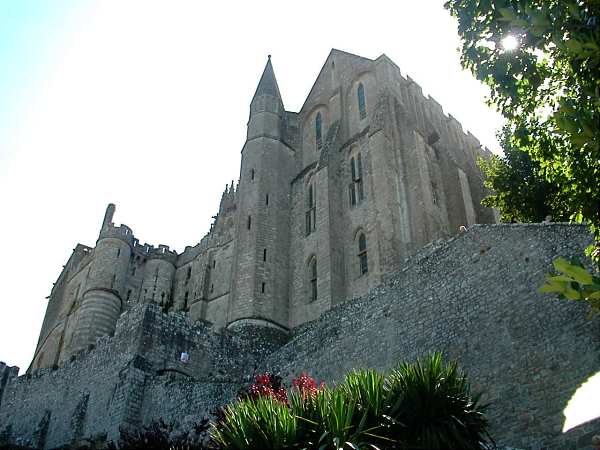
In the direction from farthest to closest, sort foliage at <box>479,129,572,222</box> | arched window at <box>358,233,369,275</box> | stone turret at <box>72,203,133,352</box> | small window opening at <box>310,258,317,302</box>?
1. stone turret at <box>72,203,133,352</box>
2. small window opening at <box>310,258,317,302</box>
3. arched window at <box>358,233,369,275</box>
4. foliage at <box>479,129,572,222</box>

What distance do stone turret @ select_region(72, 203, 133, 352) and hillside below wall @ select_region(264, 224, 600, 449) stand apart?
2101 centimetres

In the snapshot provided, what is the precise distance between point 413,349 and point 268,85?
2379 cm

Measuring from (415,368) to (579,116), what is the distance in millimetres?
4419

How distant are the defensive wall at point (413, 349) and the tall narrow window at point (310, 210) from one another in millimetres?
6769

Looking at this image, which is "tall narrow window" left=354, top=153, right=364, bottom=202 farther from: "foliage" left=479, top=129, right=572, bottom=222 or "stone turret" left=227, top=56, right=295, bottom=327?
"foliage" left=479, top=129, right=572, bottom=222

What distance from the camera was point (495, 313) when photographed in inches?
514

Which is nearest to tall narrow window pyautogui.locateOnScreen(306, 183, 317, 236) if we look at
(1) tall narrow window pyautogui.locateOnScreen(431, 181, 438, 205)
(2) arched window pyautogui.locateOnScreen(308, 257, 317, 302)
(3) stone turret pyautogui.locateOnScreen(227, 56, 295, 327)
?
(3) stone turret pyautogui.locateOnScreen(227, 56, 295, 327)

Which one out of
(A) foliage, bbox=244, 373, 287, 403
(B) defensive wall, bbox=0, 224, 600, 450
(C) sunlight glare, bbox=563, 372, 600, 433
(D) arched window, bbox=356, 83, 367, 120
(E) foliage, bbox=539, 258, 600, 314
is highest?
(D) arched window, bbox=356, 83, 367, 120

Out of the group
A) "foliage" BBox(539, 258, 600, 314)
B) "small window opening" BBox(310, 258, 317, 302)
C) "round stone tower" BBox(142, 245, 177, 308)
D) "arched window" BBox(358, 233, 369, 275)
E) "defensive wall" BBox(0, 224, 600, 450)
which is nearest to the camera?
"foliage" BBox(539, 258, 600, 314)

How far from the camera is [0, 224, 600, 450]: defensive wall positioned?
1141 centimetres

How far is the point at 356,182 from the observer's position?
2955 centimetres

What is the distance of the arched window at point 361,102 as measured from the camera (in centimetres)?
3162

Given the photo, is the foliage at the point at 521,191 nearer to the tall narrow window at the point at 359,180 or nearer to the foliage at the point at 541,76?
the tall narrow window at the point at 359,180

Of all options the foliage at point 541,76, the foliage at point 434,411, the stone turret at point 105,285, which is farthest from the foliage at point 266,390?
the stone turret at point 105,285
